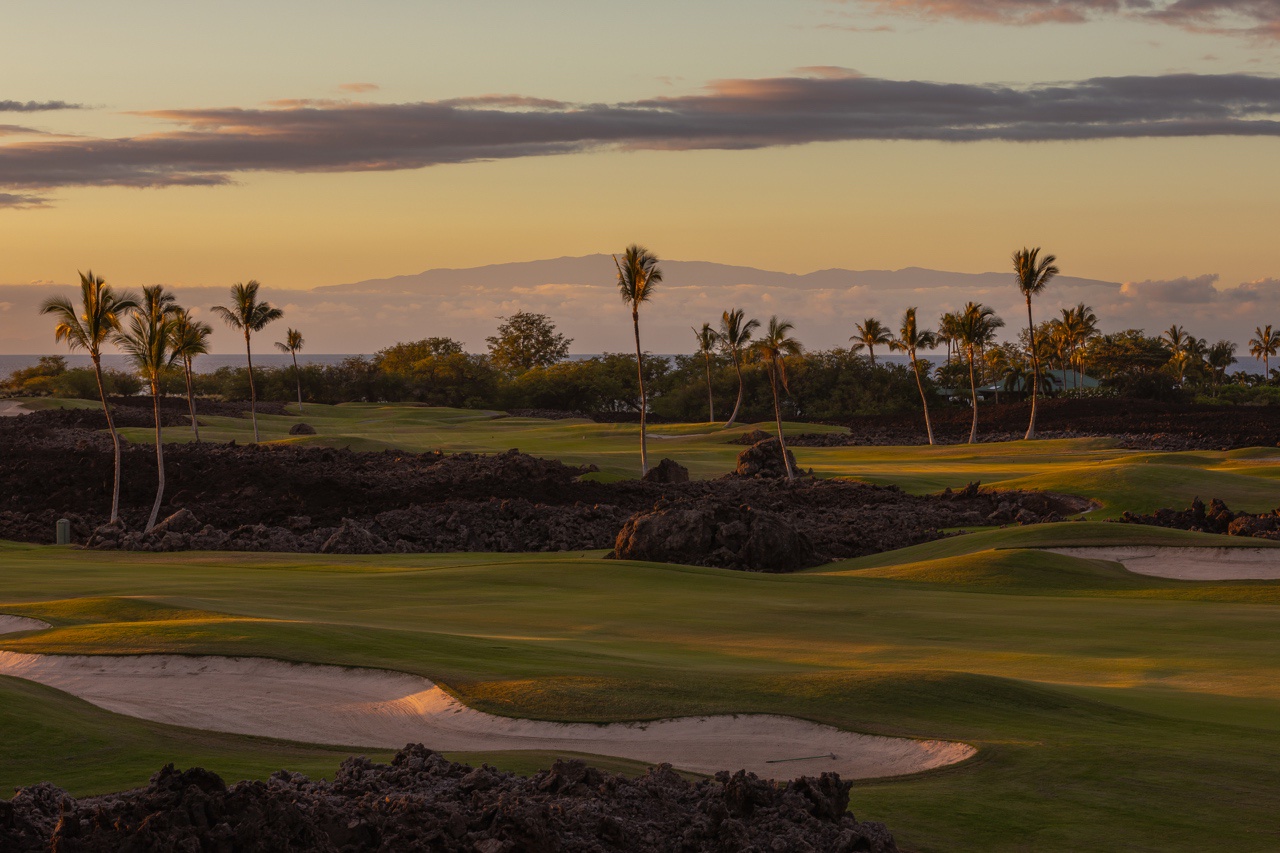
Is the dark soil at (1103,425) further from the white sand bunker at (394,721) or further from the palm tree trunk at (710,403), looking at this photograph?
the white sand bunker at (394,721)

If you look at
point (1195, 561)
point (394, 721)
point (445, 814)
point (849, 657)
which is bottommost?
point (1195, 561)

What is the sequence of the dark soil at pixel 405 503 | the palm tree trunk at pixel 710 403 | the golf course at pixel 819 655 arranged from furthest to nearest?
the palm tree trunk at pixel 710 403 → the dark soil at pixel 405 503 → the golf course at pixel 819 655

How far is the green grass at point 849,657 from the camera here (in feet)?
32.5

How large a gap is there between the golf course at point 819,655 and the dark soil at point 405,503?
296 cm

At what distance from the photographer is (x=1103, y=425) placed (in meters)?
87.4

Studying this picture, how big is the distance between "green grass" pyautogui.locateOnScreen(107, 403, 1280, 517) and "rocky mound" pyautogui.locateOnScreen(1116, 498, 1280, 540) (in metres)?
3.97

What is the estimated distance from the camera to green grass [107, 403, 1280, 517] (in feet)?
157

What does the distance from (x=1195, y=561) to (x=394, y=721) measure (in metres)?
23.8

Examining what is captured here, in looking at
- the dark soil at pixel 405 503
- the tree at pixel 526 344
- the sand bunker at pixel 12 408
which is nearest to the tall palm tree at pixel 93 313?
the dark soil at pixel 405 503

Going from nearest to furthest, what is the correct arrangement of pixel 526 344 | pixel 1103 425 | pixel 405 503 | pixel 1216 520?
pixel 1216 520 → pixel 405 503 → pixel 1103 425 → pixel 526 344

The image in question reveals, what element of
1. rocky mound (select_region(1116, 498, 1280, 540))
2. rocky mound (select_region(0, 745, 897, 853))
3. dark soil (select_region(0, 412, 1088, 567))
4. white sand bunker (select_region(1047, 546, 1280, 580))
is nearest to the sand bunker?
dark soil (select_region(0, 412, 1088, 567))

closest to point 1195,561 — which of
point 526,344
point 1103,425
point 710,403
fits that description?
point 1103,425

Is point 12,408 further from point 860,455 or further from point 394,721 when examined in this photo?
point 394,721

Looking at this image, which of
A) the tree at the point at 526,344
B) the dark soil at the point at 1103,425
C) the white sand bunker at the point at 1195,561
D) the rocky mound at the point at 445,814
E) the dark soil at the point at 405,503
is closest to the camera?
the rocky mound at the point at 445,814
